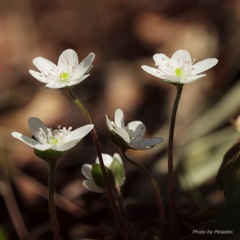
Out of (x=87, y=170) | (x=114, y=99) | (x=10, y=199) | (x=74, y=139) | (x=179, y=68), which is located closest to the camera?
(x=74, y=139)

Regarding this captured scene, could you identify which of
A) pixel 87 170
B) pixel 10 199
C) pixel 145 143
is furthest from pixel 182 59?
pixel 10 199

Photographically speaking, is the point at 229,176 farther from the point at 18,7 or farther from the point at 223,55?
the point at 18,7

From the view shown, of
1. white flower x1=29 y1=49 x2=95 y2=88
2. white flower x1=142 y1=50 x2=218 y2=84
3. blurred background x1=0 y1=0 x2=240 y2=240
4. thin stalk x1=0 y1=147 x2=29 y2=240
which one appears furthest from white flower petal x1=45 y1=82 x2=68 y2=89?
thin stalk x1=0 y1=147 x2=29 y2=240

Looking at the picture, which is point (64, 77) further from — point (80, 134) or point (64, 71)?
point (80, 134)

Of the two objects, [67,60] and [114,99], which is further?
[114,99]

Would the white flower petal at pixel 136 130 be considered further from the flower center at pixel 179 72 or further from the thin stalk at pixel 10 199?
the thin stalk at pixel 10 199

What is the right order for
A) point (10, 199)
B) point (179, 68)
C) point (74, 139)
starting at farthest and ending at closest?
point (10, 199) < point (179, 68) < point (74, 139)

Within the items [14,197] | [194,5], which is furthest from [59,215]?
[194,5]
